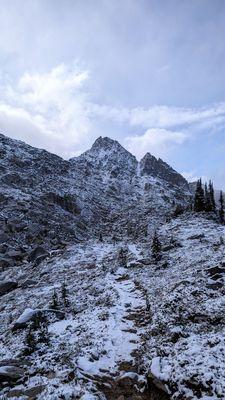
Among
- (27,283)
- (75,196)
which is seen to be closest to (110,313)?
(27,283)

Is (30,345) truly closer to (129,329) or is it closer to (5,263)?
(129,329)

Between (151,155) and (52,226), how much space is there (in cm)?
10836

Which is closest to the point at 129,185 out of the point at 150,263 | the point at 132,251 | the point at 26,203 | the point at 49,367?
the point at 26,203

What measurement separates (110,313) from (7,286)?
15.2 m

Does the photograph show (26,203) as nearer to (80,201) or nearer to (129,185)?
(80,201)

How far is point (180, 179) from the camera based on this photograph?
6225 inches

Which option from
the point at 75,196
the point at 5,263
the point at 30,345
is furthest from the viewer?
the point at 75,196

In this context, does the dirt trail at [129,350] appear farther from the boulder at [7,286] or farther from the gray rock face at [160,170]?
the gray rock face at [160,170]

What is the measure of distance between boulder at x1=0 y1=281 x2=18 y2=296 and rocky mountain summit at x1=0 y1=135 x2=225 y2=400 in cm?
10

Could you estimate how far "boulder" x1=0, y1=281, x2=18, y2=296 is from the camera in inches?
1255

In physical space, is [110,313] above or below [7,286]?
above

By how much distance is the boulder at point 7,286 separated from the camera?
31870 millimetres

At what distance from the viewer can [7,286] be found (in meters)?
32.4

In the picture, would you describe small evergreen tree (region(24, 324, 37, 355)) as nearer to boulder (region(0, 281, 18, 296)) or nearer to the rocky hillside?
boulder (region(0, 281, 18, 296))
